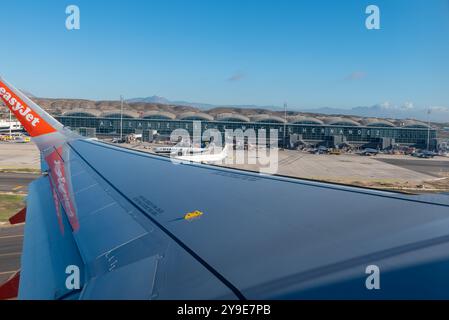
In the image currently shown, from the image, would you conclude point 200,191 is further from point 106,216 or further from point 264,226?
point 264,226

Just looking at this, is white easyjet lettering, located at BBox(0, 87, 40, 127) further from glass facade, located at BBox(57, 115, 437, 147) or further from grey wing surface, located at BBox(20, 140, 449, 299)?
glass facade, located at BBox(57, 115, 437, 147)

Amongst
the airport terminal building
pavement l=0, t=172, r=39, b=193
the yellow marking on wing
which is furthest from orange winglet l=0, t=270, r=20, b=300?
the airport terminal building

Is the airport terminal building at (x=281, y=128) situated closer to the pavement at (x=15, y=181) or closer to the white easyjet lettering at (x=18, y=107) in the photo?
the pavement at (x=15, y=181)

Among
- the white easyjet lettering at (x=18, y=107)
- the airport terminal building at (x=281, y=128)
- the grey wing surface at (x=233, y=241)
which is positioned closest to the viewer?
the grey wing surface at (x=233, y=241)

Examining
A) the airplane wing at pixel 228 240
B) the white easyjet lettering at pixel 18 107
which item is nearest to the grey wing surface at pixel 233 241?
the airplane wing at pixel 228 240

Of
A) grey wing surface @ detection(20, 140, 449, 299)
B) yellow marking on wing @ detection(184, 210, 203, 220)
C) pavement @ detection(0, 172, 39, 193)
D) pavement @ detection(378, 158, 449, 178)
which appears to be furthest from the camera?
pavement @ detection(378, 158, 449, 178)

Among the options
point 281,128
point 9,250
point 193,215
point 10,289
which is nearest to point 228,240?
point 193,215
